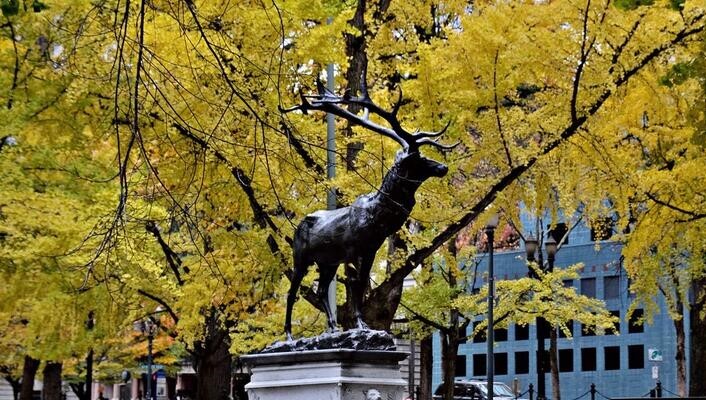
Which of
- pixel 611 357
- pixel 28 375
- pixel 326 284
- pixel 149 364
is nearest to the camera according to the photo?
pixel 326 284

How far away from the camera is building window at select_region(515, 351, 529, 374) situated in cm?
5266

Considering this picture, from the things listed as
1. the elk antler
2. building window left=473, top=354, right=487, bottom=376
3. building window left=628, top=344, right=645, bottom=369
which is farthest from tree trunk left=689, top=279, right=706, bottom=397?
building window left=473, top=354, right=487, bottom=376

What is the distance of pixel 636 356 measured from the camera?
49094mm

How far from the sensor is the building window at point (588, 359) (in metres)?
50.5

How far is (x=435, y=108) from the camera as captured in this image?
18.9m

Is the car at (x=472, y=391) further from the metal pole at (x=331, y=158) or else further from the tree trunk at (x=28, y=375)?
the metal pole at (x=331, y=158)

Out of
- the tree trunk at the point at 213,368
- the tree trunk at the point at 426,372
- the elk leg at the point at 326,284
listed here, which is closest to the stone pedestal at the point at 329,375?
the elk leg at the point at 326,284

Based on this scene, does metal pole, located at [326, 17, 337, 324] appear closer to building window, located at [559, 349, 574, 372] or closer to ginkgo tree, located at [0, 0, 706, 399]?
ginkgo tree, located at [0, 0, 706, 399]

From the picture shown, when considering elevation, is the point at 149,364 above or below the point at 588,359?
below

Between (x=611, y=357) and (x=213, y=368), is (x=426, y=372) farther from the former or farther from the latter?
(x=611, y=357)

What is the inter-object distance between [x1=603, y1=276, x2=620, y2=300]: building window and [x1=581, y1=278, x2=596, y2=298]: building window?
570 mm

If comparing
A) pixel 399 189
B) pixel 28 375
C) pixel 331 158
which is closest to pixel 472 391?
pixel 28 375

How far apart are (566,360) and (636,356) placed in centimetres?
362

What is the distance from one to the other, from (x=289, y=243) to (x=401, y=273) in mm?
2144
